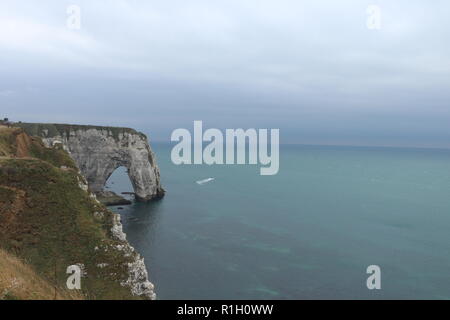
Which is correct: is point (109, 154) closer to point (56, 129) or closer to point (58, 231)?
point (56, 129)

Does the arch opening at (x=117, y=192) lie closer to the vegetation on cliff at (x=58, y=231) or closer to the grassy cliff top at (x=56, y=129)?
the grassy cliff top at (x=56, y=129)

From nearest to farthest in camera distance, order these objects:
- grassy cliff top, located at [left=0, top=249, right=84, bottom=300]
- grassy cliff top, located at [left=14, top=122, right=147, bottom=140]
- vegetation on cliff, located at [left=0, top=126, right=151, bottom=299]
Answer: grassy cliff top, located at [left=0, top=249, right=84, bottom=300]
vegetation on cliff, located at [left=0, top=126, right=151, bottom=299]
grassy cliff top, located at [left=14, top=122, right=147, bottom=140]

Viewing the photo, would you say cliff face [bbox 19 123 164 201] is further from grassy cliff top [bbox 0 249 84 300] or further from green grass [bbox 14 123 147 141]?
grassy cliff top [bbox 0 249 84 300]

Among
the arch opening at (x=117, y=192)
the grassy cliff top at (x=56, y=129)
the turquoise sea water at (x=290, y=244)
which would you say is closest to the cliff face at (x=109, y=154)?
the grassy cliff top at (x=56, y=129)

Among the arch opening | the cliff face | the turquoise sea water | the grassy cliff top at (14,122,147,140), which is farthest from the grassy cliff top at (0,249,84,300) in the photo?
the cliff face

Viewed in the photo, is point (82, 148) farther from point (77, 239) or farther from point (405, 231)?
point (405, 231)

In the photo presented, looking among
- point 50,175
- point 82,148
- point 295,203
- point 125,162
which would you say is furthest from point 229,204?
point 50,175
